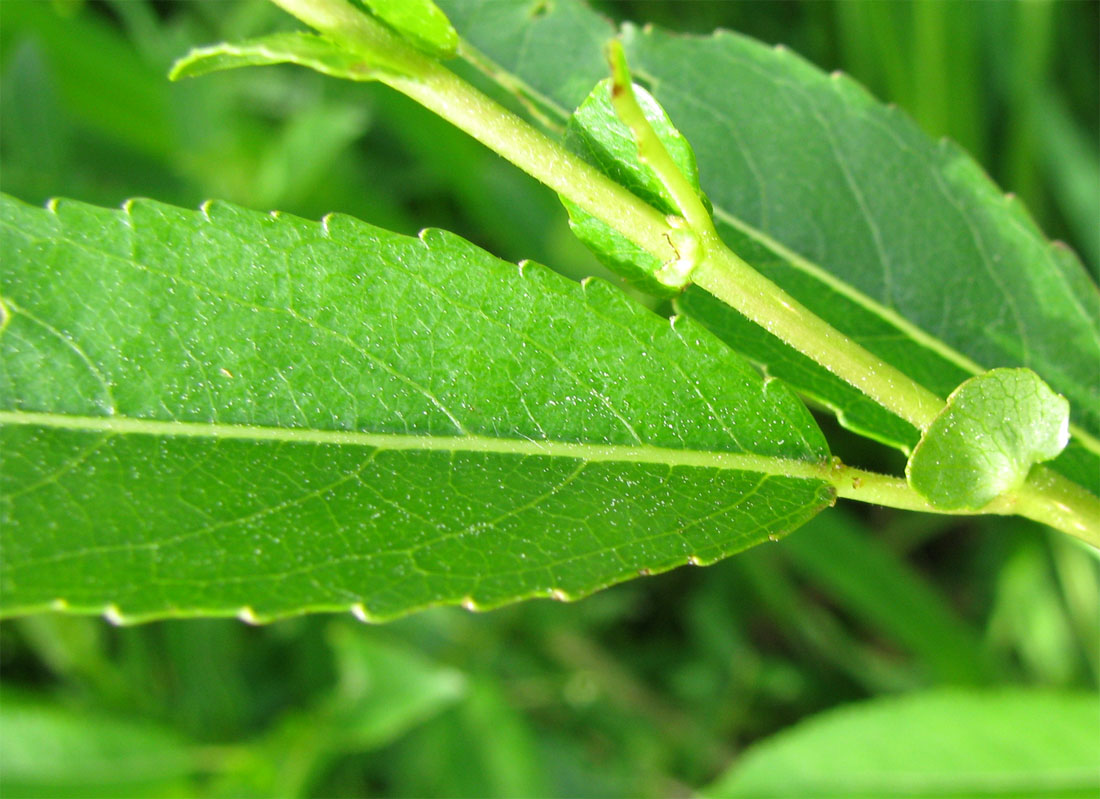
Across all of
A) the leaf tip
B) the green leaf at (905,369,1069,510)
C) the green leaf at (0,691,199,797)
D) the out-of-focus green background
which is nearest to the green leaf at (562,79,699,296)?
the green leaf at (905,369,1069,510)

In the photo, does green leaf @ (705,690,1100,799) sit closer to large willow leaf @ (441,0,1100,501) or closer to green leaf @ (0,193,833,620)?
large willow leaf @ (441,0,1100,501)

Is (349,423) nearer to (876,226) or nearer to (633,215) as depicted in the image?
(633,215)

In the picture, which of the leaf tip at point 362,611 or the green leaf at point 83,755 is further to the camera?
the green leaf at point 83,755

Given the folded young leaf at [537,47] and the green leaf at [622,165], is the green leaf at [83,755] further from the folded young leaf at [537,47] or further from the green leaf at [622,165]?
the green leaf at [622,165]

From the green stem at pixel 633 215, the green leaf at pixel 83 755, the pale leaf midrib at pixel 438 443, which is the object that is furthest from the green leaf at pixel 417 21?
the green leaf at pixel 83 755

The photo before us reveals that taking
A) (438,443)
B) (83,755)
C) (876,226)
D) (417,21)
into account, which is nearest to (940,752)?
(876,226)

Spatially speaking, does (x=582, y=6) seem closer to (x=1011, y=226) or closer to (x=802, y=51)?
(x=1011, y=226)

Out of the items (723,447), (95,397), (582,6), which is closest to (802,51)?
(582,6)
